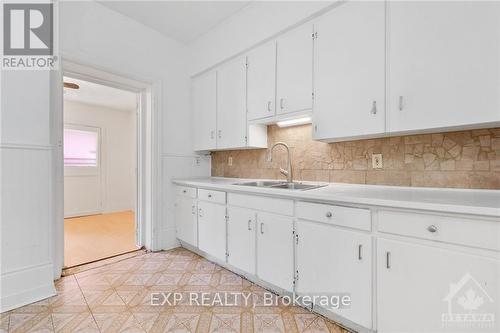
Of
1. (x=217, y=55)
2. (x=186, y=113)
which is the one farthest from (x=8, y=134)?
(x=217, y=55)

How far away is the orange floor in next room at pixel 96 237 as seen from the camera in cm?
277

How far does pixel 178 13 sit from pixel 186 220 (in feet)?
7.65

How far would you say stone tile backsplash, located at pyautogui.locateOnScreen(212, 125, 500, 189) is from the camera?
1.52 metres

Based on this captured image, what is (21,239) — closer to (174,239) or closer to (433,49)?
(174,239)

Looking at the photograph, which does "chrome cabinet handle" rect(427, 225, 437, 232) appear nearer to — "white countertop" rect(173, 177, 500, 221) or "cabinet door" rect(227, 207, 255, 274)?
"white countertop" rect(173, 177, 500, 221)

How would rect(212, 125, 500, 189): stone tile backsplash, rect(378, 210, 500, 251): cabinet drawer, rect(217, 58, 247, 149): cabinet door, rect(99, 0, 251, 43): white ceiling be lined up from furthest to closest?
rect(217, 58, 247, 149): cabinet door → rect(99, 0, 251, 43): white ceiling → rect(212, 125, 500, 189): stone tile backsplash → rect(378, 210, 500, 251): cabinet drawer

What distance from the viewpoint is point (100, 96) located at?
4.59m

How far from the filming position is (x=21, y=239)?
6.00 ft

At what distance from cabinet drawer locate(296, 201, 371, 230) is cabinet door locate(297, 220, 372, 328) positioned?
0.05 meters

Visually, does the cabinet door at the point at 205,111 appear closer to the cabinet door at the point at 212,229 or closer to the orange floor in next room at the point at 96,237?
the cabinet door at the point at 212,229

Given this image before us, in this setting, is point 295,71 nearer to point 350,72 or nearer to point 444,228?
point 350,72

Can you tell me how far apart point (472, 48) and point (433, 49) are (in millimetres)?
177

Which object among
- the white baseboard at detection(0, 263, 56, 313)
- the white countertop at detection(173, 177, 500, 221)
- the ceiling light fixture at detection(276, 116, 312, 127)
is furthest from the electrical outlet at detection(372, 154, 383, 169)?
the white baseboard at detection(0, 263, 56, 313)

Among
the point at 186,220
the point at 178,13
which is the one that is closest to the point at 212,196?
the point at 186,220
